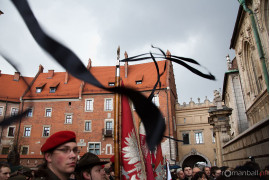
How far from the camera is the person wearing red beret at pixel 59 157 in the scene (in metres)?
1.90

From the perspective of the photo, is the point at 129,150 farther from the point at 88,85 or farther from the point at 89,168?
the point at 88,85

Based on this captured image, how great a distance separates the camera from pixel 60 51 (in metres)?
1.60

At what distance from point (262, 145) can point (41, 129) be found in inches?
1227

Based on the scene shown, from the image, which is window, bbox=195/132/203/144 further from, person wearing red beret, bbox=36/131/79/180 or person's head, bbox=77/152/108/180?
person wearing red beret, bbox=36/131/79/180

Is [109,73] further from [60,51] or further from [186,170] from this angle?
[60,51]

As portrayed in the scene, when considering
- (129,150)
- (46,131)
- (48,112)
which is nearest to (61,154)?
(129,150)

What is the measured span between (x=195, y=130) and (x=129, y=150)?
110 feet

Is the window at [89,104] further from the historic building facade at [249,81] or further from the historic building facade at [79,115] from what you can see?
the historic building facade at [249,81]

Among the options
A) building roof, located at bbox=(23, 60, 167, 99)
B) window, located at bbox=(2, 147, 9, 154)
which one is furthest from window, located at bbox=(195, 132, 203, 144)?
window, located at bbox=(2, 147, 9, 154)

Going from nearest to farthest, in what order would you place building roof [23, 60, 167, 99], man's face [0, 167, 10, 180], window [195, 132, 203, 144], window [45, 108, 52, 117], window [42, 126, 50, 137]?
man's face [0, 167, 10, 180], window [42, 126, 50, 137], window [45, 108, 52, 117], building roof [23, 60, 167, 99], window [195, 132, 203, 144]

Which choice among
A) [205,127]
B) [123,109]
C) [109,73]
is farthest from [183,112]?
[123,109]

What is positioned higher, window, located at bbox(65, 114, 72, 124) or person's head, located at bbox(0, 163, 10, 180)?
window, located at bbox(65, 114, 72, 124)

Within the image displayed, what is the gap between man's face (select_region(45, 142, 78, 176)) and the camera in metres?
1.93

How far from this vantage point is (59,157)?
6.52ft
